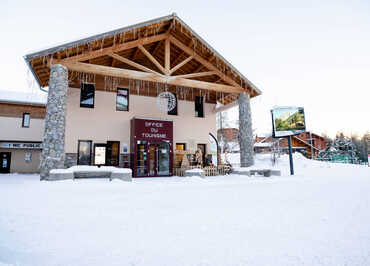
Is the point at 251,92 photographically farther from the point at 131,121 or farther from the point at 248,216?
the point at 248,216

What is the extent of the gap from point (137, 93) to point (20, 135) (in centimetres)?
956

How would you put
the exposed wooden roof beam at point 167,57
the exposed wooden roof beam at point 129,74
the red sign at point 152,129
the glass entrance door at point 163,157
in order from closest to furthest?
1. the exposed wooden roof beam at point 129,74
2. the exposed wooden roof beam at point 167,57
3. the red sign at point 152,129
4. the glass entrance door at point 163,157

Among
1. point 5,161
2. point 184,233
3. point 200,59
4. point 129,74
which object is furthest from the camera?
point 5,161

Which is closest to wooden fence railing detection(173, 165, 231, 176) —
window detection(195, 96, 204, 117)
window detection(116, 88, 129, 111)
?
window detection(195, 96, 204, 117)

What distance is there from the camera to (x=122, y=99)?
13688 millimetres

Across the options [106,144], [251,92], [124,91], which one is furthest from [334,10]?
[106,144]

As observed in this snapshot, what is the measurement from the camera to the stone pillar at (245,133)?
12648 mm

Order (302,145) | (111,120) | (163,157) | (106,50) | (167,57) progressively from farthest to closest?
1. (302,145)
2. (111,120)
3. (163,157)
4. (167,57)
5. (106,50)

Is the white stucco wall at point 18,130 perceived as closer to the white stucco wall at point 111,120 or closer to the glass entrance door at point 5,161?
the glass entrance door at point 5,161

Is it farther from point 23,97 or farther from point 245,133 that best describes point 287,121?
point 23,97

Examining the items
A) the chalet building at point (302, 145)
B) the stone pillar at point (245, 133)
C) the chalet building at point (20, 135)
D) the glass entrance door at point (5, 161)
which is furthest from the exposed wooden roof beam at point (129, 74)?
the chalet building at point (302, 145)

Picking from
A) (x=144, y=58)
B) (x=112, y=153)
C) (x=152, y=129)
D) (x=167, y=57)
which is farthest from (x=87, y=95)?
(x=167, y=57)

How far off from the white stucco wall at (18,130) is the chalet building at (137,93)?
542 centimetres

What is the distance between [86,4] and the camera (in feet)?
41.3
